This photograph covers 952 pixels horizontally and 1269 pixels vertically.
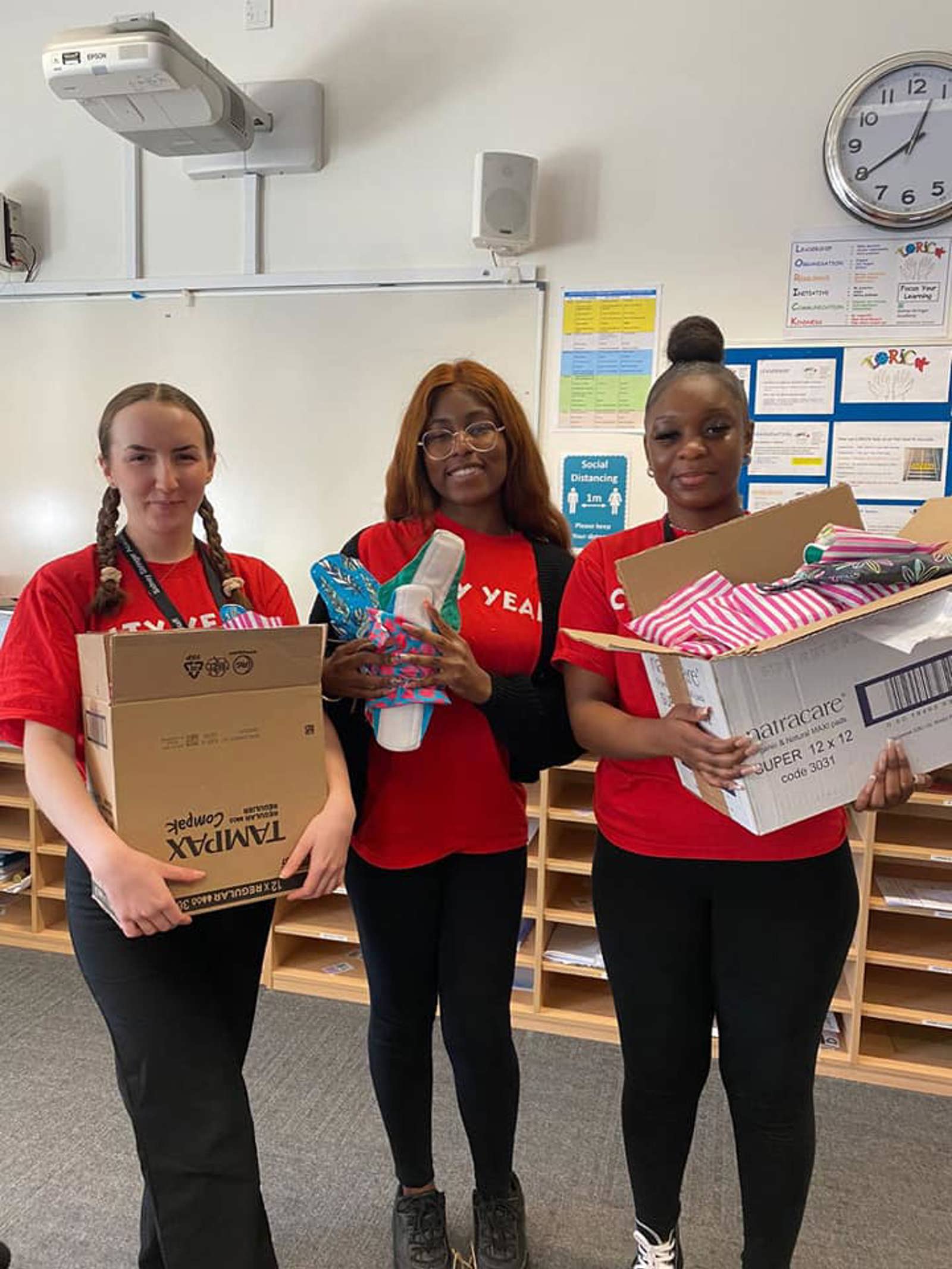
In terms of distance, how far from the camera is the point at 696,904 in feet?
4.12

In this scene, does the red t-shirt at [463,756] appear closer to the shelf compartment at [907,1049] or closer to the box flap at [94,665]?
the box flap at [94,665]

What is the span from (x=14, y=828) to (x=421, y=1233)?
2.08 metres

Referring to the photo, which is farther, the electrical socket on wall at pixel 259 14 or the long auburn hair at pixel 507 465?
the electrical socket on wall at pixel 259 14

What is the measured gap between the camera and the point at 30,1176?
1.87 metres

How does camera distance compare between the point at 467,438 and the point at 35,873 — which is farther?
the point at 35,873

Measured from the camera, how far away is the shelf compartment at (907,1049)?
89.5 inches

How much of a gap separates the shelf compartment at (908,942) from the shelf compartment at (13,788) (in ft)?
8.07

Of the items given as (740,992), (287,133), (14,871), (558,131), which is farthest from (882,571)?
(14,871)

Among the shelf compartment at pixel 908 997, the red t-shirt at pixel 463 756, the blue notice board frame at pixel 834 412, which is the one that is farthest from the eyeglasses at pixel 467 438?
the shelf compartment at pixel 908 997

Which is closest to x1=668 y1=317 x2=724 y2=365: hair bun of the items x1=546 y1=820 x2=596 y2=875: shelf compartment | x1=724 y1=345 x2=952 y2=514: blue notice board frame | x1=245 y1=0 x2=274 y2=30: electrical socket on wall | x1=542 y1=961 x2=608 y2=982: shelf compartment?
x1=724 y1=345 x2=952 y2=514: blue notice board frame

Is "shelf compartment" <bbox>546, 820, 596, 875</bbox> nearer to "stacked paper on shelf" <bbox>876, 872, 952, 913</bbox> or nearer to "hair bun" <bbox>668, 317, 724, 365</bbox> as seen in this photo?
"stacked paper on shelf" <bbox>876, 872, 952, 913</bbox>

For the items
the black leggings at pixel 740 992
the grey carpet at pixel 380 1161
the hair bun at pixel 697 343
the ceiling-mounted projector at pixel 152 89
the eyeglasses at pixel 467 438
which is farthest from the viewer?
the ceiling-mounted projector at pixel 152 89

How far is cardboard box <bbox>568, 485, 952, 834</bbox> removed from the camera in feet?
3.35

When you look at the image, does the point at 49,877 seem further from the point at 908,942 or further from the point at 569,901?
the point at 908,942
